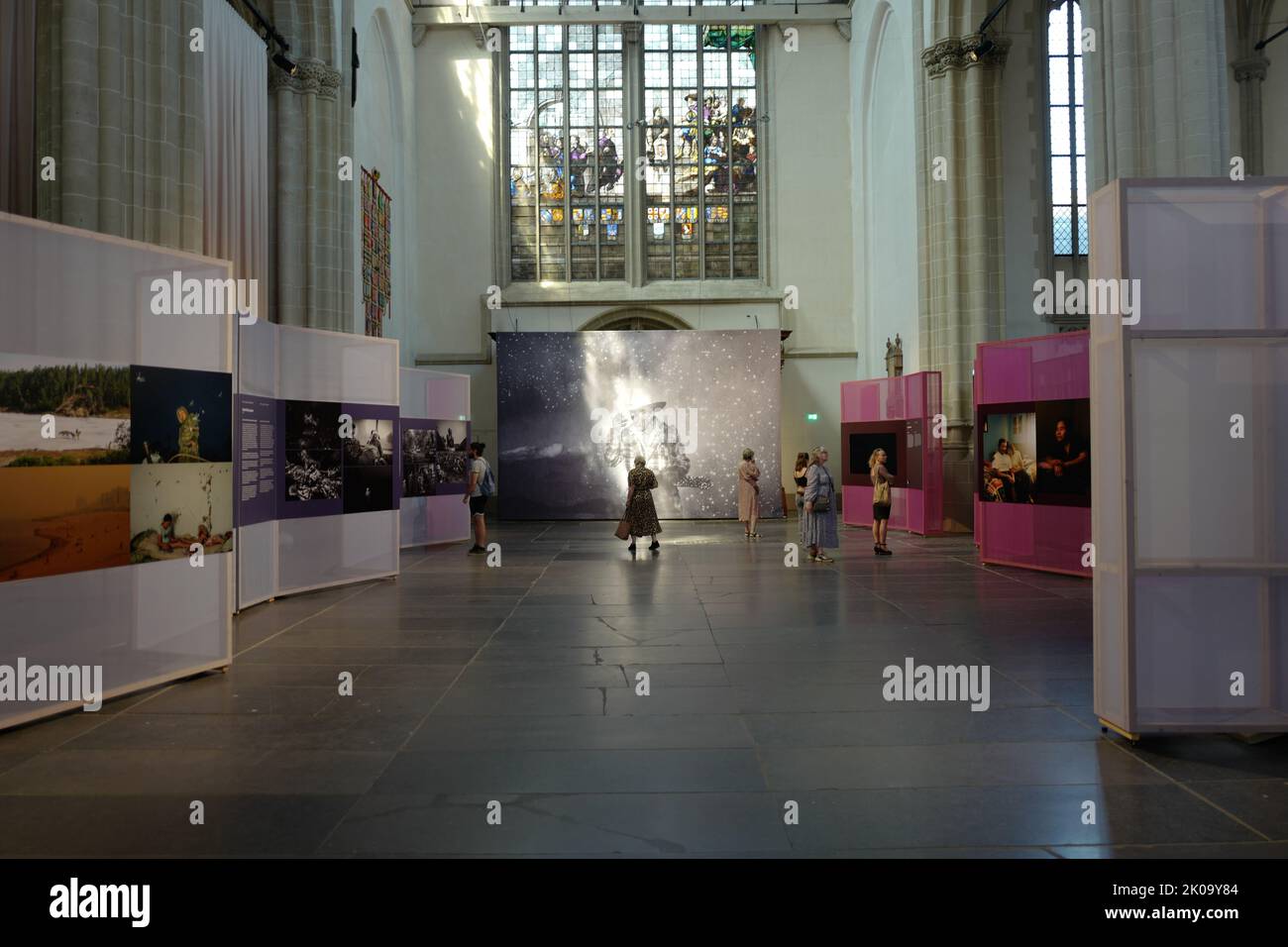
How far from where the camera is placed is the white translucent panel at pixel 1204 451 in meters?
4.92

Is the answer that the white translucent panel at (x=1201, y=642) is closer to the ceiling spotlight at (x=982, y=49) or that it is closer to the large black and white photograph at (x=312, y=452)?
the large black and white photograph at (x=312, y=452)

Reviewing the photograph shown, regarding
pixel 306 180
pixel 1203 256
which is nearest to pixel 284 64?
pixel 306 180

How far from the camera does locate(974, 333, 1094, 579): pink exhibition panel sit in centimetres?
1098

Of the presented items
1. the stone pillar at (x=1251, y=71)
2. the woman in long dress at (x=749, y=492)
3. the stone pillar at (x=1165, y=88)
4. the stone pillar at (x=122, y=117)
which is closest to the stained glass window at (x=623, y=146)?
the woman in long dress at (x=749, y=492)

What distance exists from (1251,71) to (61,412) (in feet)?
62.9

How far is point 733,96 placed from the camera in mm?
25391

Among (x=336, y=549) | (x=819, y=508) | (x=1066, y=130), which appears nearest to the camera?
(x=336, y=549)

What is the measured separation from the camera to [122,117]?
8469 millimetres

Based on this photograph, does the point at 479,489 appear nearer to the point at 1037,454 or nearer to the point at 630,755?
the point at 1037,454

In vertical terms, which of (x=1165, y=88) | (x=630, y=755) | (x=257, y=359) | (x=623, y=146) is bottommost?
(x=630, y=755)

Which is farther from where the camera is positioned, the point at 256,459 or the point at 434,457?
the point at 434,457

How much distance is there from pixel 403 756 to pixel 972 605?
20.6 feet

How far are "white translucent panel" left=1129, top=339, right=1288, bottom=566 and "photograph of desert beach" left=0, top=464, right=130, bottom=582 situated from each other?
5931 mm

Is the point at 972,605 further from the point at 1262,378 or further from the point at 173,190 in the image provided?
the point at 173,190
